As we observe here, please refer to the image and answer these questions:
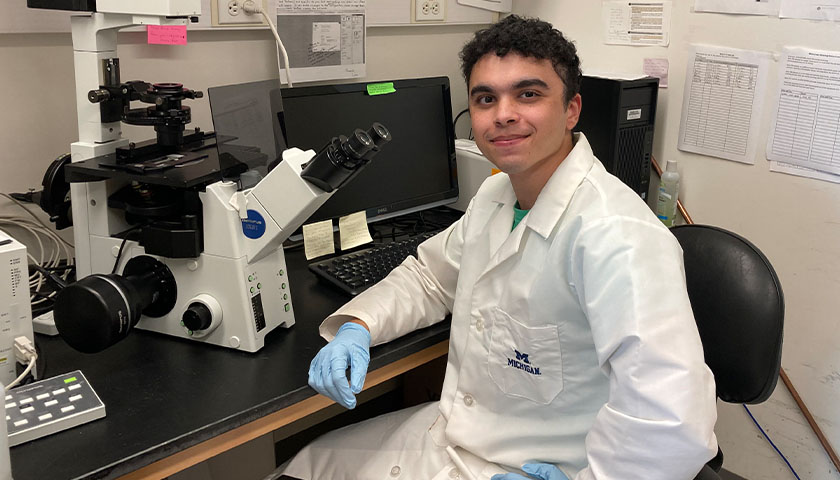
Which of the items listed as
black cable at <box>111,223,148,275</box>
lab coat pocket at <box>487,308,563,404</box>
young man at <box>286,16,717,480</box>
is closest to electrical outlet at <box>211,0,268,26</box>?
black cable at <box>111,223,148,275</box>

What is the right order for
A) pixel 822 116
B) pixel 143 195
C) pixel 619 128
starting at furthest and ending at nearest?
1. pixel 619 128
2. pixel 822 116
3. pixel 143 195

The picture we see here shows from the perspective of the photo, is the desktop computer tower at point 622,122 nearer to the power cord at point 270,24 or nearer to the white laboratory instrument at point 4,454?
the power cord at point 270,24

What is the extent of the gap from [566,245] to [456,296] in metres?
0.30

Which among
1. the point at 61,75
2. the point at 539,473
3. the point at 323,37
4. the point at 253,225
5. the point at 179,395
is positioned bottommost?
the point at 539,473

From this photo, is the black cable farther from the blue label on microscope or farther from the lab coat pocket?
the lab coat pocket

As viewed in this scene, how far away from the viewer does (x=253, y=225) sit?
1.33 m

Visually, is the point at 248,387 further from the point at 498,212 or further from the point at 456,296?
the point at 498,212

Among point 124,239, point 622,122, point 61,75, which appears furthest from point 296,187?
point 622,122

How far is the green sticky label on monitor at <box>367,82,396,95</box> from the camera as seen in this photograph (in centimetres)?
197

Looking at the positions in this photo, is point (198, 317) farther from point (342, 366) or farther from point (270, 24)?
point (270, 24)

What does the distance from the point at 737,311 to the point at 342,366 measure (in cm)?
73

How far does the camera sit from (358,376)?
129cm

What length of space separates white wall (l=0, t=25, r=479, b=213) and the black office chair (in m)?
1.23

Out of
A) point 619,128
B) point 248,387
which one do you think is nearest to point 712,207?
point 619,128
